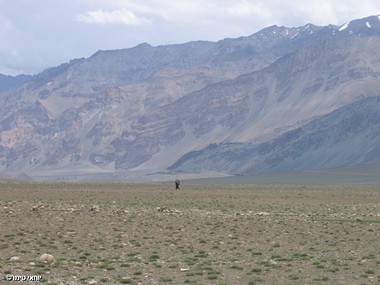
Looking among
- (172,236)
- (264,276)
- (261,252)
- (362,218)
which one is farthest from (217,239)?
(362,218)

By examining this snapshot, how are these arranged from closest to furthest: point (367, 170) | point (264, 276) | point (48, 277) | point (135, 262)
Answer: point (48, 277), point (264, 276), point (135, 262), point (367, 170)

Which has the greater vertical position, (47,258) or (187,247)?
(47,258)

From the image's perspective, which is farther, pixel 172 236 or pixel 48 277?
pixel 172 236

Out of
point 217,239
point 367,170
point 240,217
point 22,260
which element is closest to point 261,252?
point 217,239

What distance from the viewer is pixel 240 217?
37656mm

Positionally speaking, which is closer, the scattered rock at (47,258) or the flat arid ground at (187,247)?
the flat arid ground at (187,247)

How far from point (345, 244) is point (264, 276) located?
7.72m

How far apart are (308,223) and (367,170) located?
147 metres

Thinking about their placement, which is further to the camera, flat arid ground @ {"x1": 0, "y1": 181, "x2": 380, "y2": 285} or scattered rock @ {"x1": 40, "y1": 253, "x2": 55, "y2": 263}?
scattered rock @ {"x1": 40, "y1": 253, "x2": 55, "y2": 263}

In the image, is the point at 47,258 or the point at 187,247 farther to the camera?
the point at 187,247

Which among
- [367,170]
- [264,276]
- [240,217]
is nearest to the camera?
[264,276]

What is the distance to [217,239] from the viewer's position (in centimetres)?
2786

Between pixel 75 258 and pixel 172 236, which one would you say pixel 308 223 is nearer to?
pixel 172 236

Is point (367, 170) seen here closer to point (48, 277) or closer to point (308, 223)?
point (308, 223)
